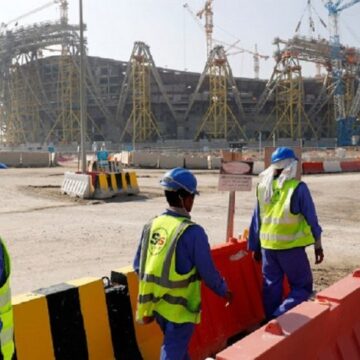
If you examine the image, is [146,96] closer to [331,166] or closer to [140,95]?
[140,95]

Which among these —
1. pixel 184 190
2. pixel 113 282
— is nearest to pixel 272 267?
pixel 113 282

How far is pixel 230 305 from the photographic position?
504 centimetres

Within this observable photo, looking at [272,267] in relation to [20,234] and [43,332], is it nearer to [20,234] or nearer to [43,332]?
[43,332]

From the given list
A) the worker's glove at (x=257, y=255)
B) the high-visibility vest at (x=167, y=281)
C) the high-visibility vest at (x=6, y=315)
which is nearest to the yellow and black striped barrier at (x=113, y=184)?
the worker's glove at (x=257, y=255)

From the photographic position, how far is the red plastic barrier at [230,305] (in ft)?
15.3

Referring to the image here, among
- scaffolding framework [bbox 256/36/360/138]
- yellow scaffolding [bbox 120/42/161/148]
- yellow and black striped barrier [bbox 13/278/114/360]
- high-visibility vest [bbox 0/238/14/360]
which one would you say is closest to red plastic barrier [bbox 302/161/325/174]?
yellow and black striped barrier [bbox 13/278/114/360]

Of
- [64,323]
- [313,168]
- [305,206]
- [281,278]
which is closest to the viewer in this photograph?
[64,323]

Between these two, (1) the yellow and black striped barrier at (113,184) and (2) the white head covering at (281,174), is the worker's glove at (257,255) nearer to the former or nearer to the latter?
(2) the white head covering at (281,174)

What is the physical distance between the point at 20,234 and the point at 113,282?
6633mm

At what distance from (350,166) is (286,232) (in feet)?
91.3

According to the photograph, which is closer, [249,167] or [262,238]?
[262,238]

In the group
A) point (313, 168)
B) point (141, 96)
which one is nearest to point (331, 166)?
point (313, 168)

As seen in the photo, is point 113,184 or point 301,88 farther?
point 301,88

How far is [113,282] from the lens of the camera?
4332 millimetres
